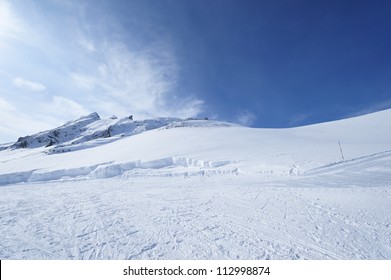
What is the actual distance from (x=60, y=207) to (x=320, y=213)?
10.3 meters

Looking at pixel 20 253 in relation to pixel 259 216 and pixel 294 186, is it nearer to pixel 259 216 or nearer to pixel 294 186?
pixel 259 216

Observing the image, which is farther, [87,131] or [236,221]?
[87,131]

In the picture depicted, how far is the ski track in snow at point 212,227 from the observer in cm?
482

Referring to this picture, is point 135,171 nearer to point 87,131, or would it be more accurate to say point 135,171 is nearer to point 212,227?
point 212,227

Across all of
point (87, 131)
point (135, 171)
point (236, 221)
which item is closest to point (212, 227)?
point (236, 221)

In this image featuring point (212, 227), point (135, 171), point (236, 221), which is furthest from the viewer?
point (135, 171)

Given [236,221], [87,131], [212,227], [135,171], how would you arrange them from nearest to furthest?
[212,227] → [236,221] → [135,171] → [87,131]

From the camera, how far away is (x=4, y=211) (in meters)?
8.81

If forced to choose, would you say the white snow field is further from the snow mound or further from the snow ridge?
the snow ridge

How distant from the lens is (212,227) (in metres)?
6.04

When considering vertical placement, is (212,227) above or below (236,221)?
below

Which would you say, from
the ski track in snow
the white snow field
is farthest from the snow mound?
the ski track in snow

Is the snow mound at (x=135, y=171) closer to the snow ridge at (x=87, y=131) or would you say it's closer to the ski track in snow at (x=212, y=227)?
the ski track in snow at (x=212, y=227)
